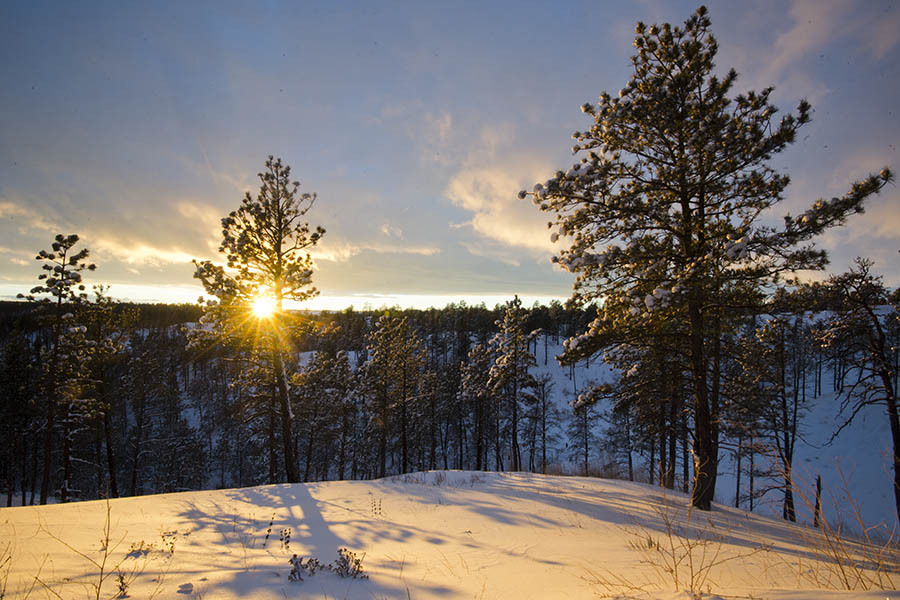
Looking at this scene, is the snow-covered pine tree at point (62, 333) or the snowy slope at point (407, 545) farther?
the snow-covered pine tree at point (62, 333)

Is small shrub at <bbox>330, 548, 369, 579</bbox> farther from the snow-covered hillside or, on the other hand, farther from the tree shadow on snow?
the snow-covered hillside

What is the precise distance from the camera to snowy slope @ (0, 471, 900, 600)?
10.8 feet

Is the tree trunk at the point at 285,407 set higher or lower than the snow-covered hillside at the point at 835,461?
higher

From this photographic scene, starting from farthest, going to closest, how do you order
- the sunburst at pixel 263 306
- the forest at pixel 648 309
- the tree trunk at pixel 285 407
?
the tree trunk at pixel 285 407, the sunburst at pixel 263 306, the forest at pixel 648 309

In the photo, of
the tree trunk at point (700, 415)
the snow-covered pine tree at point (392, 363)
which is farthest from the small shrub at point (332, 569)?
the snow-covered pine tree at point (392, 363)

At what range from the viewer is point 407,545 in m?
4.91

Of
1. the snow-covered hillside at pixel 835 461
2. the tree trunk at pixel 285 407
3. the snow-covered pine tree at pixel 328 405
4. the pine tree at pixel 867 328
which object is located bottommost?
the snow-covered hillside at pixel 835 461

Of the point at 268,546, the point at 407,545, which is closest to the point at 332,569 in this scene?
the point at 407,545

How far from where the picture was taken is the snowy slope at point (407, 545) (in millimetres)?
3287

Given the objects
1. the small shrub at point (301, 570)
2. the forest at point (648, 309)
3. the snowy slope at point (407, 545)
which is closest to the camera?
the snowy slope at point (407, 545)

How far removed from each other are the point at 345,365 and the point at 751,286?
30.5m

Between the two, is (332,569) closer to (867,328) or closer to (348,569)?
(348,569)

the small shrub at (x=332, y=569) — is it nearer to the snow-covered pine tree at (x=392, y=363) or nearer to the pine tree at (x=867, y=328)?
the pine tree at (x=867, y=328)

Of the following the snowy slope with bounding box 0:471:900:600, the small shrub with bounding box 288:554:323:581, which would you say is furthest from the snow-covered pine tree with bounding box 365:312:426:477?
the small shrub with bounding box 288:554:323:581
